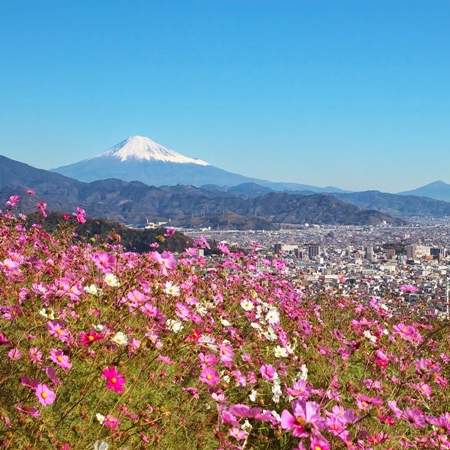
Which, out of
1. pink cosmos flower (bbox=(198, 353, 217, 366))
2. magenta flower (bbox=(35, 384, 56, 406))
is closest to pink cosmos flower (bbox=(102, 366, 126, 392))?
magenta flower (bbox=(35, 384, 56, 406))

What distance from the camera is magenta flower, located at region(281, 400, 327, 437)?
5.08 feet

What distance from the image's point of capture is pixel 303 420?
1554 millimetres

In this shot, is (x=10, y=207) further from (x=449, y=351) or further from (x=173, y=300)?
(x=449, y=351)

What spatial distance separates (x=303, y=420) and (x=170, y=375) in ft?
4.67

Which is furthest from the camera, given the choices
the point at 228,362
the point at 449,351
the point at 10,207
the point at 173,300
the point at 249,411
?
the point at 10,207

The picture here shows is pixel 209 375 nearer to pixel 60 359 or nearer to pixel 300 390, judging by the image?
pixel 300 390

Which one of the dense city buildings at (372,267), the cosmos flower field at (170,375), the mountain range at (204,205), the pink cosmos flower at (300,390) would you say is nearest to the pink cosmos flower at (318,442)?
the cosmos flower field at (170,375)

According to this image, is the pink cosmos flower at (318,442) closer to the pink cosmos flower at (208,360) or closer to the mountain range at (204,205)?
the pink cosmos flower at (208,360)

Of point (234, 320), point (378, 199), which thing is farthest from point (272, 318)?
point (378, 199)

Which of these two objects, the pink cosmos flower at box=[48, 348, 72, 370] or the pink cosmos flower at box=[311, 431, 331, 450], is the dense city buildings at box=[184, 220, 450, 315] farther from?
the pink cosmos flower at box=[311, 431, 331, 450]

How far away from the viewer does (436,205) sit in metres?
170

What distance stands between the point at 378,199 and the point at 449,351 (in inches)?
7766

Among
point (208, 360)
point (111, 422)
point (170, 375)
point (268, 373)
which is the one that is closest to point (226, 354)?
point (208, 360)

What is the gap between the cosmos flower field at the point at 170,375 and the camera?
6.28ft
